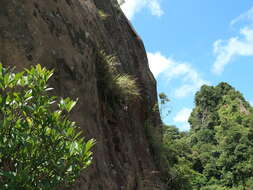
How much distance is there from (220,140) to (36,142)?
47.8m

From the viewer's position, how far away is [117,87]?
23.2 feet

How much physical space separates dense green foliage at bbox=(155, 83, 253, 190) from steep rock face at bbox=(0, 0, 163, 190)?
16.8 m

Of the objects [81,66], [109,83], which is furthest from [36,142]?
[109,83]

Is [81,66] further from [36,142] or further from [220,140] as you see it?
[220,140]

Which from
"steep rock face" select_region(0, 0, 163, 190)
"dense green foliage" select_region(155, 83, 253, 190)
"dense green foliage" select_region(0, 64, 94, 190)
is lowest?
"dense green foliage" select_region(0, 64, 94, 190)

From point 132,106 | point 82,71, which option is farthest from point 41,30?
point 132,106

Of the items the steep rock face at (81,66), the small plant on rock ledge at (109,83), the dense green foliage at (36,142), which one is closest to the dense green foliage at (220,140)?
the steep rock face at (81,66)

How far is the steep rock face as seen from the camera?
4340mm

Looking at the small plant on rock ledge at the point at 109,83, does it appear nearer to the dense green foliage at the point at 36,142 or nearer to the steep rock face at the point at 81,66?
the steep rock face at the point at 81,66

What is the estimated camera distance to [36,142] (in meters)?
2.19

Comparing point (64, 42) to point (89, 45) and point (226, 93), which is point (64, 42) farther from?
point (226, 93)

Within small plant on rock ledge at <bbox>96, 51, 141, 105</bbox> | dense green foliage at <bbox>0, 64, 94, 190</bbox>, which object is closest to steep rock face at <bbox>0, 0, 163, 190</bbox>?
small plant on rock ledge at <bbox>96, 51, 141, 105</bbox>

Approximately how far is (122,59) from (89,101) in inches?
186

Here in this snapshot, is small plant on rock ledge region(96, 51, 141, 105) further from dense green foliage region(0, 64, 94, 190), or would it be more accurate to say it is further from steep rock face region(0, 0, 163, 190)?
dense green foliage region(0, 64, 94, 190)
